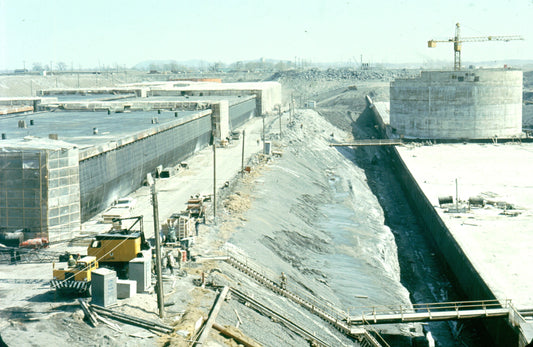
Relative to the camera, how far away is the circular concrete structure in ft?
290

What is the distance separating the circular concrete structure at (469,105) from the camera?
8850 centimetres

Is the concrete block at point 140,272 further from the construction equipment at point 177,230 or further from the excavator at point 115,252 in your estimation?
the construction equipment at point 177,230

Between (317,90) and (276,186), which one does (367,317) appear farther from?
(317,90)

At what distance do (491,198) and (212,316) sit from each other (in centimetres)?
3691

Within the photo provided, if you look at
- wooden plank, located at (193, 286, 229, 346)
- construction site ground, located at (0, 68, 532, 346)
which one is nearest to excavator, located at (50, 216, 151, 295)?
construction site ground, located at (0, 68, 532, 346)

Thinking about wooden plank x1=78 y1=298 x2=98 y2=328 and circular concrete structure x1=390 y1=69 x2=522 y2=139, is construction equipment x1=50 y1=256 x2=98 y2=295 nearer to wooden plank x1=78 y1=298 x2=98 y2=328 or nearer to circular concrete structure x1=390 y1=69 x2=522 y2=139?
wooden plank x1=78 y1=298 x2=98 y2=328

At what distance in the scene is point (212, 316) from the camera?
21.0 metres

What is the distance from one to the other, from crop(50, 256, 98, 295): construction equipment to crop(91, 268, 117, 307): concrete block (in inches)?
42.0

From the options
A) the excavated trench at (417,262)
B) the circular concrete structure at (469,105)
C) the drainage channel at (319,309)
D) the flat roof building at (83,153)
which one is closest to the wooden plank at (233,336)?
the drainage channel at (319,309)

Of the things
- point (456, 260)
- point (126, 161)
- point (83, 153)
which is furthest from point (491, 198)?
point (83, 153)

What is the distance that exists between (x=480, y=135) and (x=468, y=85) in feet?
23.9

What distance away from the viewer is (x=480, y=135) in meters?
88.8

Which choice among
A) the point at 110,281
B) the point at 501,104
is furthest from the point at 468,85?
the point at 110,281

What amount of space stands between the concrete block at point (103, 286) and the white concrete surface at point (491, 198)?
62.4 feet
